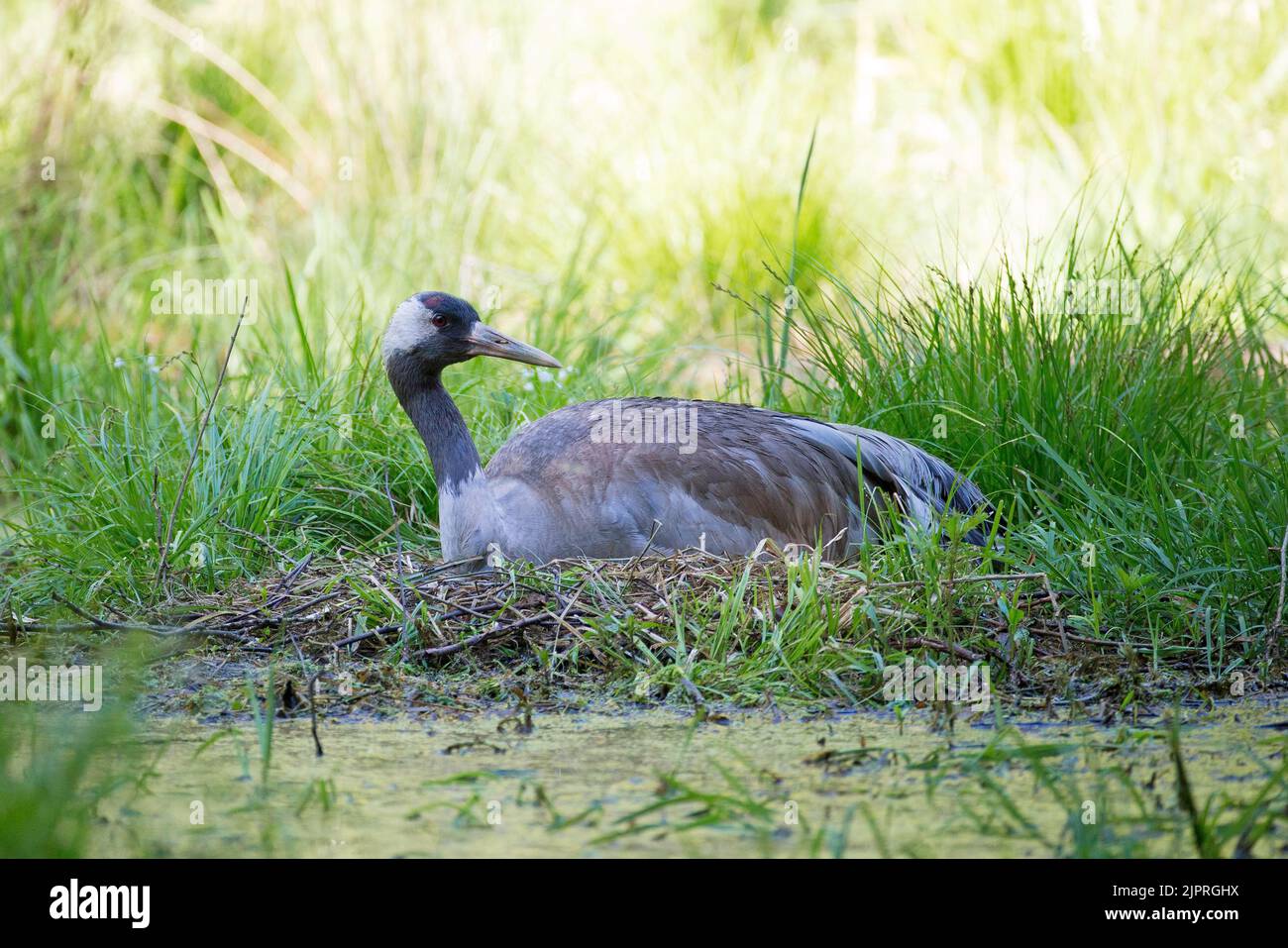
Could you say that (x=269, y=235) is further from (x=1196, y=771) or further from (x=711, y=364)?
(x=1196, y=771)

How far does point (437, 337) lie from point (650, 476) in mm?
901

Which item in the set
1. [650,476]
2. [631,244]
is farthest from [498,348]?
[631,244]

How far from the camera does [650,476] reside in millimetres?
5344

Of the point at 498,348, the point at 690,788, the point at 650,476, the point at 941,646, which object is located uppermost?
the point at 498,348

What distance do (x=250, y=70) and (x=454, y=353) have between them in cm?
555

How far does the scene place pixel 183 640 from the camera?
179 inches

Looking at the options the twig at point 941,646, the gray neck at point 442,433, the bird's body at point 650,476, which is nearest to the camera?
the twig at point 941,646

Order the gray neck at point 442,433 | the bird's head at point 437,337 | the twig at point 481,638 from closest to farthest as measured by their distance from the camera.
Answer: the twig at point 481,638 → the gray neck at point 442,433 → the bird's head at point 437,337

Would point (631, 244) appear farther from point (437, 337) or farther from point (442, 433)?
point (442, 433)

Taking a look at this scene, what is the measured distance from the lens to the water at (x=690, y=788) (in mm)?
3045

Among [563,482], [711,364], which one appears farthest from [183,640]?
[711,364]

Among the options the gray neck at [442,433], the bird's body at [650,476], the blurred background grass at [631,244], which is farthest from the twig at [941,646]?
the gray neck at [442,433]

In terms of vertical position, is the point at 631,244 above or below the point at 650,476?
above

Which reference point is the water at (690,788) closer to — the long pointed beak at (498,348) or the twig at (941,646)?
the twig at (941,646)
